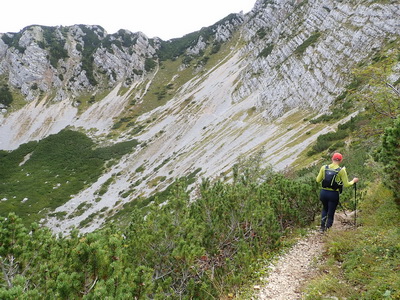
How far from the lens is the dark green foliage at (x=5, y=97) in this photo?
82.7 metres

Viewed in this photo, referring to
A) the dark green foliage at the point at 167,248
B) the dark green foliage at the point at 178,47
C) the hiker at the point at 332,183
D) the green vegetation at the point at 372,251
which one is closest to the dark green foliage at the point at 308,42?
the dark green foliage at the point at 167,248

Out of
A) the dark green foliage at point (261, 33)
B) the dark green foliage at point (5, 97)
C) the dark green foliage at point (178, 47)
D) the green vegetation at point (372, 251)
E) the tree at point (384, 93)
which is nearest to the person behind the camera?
the green vegetation at point (372, 251)

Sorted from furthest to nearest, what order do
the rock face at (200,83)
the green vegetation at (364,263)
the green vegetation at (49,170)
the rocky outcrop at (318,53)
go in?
the rocky outcrop at (318,53) < the green vegetation at (49,170) < the rock face at (200,83) < the green vegetation at (364,263)

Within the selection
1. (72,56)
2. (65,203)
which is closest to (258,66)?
(65,203)

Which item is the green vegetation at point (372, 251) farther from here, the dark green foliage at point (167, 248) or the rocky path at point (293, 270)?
the dark green foliage at point (167, 248)

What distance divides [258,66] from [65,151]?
180 ft

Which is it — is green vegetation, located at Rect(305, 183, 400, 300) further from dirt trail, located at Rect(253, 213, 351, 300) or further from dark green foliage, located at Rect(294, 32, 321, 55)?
dark green foliage, located at Rect(294, 32, 321, 55)

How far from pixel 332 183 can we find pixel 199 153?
124 feet

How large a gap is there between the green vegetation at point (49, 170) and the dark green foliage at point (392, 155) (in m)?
43.3

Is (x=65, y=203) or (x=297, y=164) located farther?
(x=65, y=203)

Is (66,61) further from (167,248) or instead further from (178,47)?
(167,248)

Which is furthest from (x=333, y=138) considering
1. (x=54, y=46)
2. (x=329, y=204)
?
(x=54, y=46)

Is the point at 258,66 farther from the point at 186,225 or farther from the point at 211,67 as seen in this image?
the point at 186,225

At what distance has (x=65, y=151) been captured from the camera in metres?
65.1
